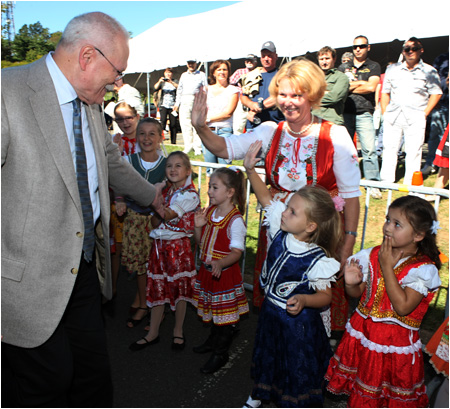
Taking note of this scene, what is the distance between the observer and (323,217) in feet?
9.46

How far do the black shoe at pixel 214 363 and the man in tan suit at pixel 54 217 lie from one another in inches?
38.1

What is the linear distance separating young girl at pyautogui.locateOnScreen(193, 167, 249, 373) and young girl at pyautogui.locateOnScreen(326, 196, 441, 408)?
1069 millimetres

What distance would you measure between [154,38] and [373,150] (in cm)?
1263

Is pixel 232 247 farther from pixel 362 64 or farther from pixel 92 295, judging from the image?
pixel 362 64

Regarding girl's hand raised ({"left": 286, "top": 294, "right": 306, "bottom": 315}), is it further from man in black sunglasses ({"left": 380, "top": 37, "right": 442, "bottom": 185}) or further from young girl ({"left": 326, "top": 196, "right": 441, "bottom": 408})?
man in black sunglasses ({"left": 380, "top": 37, "right": 442, "bottom": 185})

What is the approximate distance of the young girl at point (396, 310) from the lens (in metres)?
2.65

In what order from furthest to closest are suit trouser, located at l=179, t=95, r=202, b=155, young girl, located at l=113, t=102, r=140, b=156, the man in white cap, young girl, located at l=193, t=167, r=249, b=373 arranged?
suit trouser, located at l=179, t=95, r=202, b=155 < the man in white cap < young girl, located at l=113, t=102, r=140, b=156 < young girl, located at l=193, t=167, r=249, b=373

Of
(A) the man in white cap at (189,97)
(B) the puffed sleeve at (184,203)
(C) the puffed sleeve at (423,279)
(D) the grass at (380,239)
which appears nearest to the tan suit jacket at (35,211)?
(B) the puffed sleeve at (184,203)

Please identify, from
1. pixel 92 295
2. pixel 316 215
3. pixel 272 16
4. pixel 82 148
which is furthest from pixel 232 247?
pixel 272 16

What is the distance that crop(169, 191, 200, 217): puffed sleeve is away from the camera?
154 inches

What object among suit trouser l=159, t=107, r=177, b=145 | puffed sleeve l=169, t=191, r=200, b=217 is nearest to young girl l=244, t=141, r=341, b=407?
puffed sleeve l=169, t=191, r=200, b=217

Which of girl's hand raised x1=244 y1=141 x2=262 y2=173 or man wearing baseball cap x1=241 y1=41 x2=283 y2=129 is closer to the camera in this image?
girl's hand raised x1=244 y1=141 x2=262 y2=173

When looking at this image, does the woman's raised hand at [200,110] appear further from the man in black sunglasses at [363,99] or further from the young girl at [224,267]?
the man in black sunglasses at [363,99]

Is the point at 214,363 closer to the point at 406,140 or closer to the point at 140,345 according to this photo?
the point at 140,345
